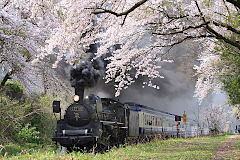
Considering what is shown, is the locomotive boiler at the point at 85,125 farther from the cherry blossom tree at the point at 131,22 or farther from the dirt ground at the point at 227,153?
the dirt ground at the point at 227,153

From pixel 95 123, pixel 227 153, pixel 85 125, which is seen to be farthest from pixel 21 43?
pixel 227 153

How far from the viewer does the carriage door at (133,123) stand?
14195 mm

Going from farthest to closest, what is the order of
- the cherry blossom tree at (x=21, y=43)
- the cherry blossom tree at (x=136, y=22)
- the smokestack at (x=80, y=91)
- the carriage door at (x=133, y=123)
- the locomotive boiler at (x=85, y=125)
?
the carriage door at (x=133, y=123) < the smokestack at (x=80, y=91) < the cherry blossom tree at (x=21, y=43) < the locomotive boiler at (x=85, y=125) < the cherry blossom tree at (x=136, y=22)

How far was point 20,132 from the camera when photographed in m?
14.9

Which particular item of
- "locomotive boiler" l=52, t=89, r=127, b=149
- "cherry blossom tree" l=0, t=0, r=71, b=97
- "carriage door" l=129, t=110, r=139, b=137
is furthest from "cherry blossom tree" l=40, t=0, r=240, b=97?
"carriage door" l=129, t=110, r=139, b=137

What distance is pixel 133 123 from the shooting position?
1455 centimetres

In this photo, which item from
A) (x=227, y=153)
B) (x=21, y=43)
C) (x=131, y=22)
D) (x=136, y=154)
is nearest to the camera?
(x=136, y=154)

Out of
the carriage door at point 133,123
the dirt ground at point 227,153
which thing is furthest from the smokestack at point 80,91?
the dirt ground at point 227,153

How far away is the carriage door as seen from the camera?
14.2 meters

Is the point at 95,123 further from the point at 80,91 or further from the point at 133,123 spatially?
the point at 133,123

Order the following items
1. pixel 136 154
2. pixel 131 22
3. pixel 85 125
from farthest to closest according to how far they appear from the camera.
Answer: pixel 85 125 → pixel 131 22 → pixel 136 154

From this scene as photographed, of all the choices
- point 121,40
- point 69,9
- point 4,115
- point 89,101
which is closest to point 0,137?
point 4,115

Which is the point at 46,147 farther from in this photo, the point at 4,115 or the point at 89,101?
the point at 89,101

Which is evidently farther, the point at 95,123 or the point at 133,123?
the point at 133,123
